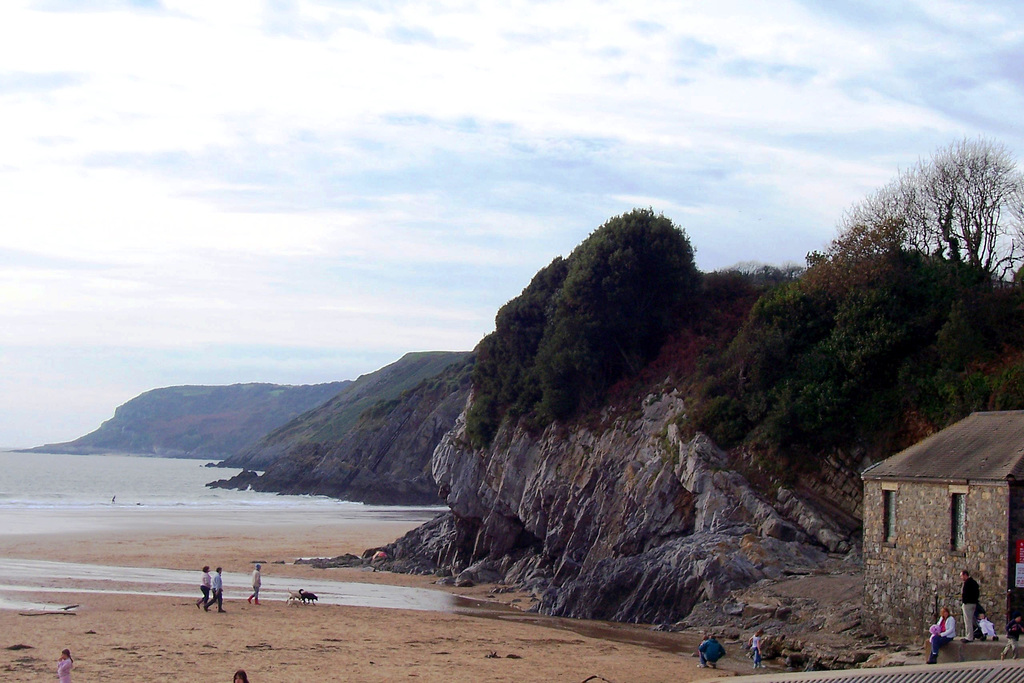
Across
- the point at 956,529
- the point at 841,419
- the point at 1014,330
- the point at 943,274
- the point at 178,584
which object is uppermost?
the point at 943,274

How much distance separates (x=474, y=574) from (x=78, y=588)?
14017 millimetres

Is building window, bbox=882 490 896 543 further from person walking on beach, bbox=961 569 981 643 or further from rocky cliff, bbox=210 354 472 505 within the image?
rocky cliff, bbox=210 354 472 505

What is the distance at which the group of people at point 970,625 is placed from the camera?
16953 mm

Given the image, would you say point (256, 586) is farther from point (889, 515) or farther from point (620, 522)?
point (889, 515)

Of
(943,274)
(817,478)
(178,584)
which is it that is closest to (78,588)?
(178,584)

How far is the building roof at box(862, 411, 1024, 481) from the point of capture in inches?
741

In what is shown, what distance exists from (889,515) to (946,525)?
6.56ft

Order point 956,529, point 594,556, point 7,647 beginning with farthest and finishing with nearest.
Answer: point 594,556
point 7,647
point 956,529

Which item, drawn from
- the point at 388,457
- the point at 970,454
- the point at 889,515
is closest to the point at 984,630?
the point at 970,454

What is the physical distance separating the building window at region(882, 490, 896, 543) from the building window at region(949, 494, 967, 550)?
1.88 metres

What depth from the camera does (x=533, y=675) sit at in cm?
Result: 1970

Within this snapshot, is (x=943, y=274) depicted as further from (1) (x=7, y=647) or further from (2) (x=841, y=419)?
(1) (x=7, y=647)

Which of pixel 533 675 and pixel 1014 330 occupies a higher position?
pixel 1014 330

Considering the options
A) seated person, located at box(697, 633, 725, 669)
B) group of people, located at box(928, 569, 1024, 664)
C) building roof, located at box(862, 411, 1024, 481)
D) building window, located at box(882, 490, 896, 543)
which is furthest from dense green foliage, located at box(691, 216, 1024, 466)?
seated person, located at box(697, 633, 725, 669)
